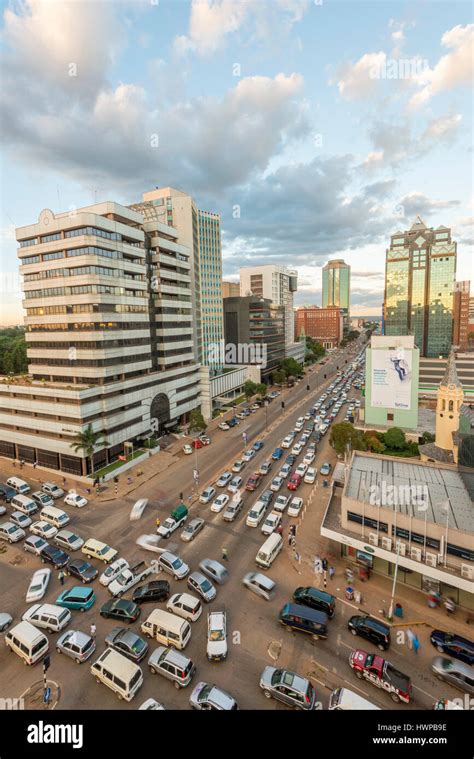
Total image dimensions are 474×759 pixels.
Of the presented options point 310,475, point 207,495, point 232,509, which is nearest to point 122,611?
point 232,509

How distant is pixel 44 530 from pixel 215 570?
1856cm

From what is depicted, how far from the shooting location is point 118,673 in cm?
1833

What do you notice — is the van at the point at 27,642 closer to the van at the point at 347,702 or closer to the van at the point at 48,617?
the van at the point at 48,617

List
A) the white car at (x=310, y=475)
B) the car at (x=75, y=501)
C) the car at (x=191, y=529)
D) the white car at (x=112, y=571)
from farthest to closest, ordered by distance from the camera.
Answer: the white car at (x=310, y=475), the car at (x=75, y=501), the car at (x=191, y=529), the white car at (x=112, y=571)

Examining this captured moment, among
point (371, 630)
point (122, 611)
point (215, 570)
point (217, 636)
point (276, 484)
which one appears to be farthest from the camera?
point (276, 484)

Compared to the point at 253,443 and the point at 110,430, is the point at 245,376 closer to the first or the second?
the point at 253,443

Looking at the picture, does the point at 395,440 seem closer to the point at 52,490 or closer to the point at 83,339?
the point at 83,339

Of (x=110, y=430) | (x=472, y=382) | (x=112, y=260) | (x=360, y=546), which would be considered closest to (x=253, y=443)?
(x=110, y=430)

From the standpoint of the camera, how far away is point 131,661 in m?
19.2

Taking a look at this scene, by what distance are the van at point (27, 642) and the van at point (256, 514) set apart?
19046mm

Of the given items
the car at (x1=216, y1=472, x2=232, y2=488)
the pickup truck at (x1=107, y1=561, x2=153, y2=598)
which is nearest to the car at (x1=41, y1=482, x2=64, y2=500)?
the pickup truck at (x1=107, y1=561, x2=153, y2=598)

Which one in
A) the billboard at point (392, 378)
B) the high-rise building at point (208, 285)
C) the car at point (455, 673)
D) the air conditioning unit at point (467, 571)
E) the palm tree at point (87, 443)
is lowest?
the car at point (455, 673)

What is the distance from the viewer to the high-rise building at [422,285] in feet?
410

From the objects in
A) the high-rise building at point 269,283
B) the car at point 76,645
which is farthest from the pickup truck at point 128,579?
the high-rise building at point 269,283
